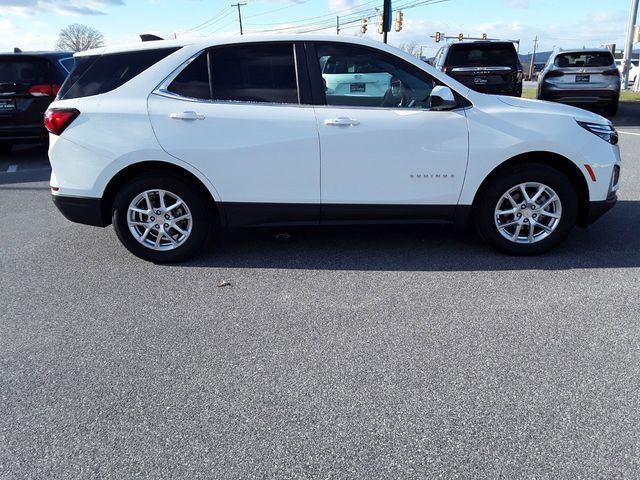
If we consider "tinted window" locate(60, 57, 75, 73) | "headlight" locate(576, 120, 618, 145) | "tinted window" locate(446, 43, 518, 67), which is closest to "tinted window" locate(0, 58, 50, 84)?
"tinted window" locate(60, 57, 75, 73)

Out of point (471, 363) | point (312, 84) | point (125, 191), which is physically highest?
point (312, 84)

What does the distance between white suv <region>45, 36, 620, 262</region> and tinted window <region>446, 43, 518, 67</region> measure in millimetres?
9437

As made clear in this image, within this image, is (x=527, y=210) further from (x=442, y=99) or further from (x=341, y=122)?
(x=341, y=122)

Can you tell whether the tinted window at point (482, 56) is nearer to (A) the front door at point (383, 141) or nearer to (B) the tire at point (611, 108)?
(B) the tire at point (611, 108)

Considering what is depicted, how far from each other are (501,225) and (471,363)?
194cm

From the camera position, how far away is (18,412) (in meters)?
2.88

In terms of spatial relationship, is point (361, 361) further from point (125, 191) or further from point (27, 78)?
point (27, 78)

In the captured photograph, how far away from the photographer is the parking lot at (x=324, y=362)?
2545 millimetres

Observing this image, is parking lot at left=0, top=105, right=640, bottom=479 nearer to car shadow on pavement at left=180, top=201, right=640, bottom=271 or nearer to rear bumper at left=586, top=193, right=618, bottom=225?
car shadow on pavement at left=180, top=201, right=640, bottom=271

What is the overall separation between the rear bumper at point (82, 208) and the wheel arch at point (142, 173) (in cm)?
4

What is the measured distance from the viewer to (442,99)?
4.53 meters

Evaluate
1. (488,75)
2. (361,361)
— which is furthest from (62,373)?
(488,75)

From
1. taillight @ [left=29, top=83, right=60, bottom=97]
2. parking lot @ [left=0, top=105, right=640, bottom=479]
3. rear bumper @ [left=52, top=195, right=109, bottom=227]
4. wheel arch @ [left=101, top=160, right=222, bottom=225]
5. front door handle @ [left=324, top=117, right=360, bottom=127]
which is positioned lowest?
parking lot @ [left=0, top=105, right=640, bottom=479]

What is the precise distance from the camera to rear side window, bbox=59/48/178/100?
4.75 metres
